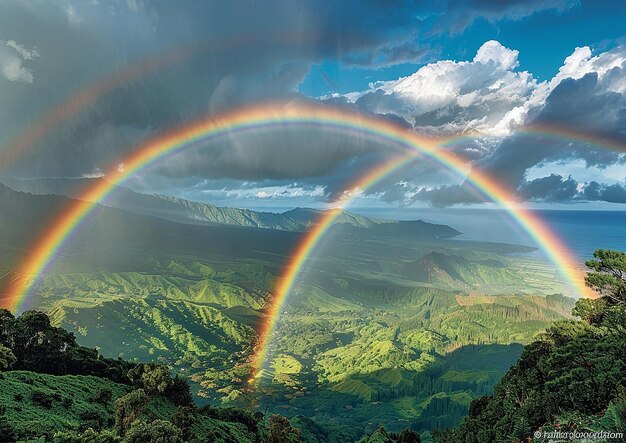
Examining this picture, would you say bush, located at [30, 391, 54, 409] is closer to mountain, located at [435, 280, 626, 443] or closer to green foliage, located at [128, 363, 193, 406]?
green foliage, located at [128, 363, 193, 406]

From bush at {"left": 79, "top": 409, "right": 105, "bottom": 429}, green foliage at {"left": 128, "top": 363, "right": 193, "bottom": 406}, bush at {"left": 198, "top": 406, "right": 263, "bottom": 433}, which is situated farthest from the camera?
bush at {"left": 198, "top": 406, "right": 263, "bottom": 433}

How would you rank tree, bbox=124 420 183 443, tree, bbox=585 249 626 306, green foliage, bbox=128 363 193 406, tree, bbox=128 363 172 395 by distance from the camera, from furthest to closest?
tree, bbox=585 249 626 306
green foliage, bbox=128 363 193 406
tree, bbox=128 363 172 395
tree, bbox=124 420 183 443

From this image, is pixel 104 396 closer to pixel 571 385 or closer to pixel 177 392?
pixel 177 392

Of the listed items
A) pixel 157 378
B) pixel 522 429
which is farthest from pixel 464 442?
pixel 157 378

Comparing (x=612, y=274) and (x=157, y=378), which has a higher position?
(x=612, y=274)

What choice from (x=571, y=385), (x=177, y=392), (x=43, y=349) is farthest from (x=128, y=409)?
(x=571, y=385)

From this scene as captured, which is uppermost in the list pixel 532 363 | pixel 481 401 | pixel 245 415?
pixel 532 363

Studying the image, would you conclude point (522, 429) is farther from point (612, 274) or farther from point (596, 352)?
point (612, 274)

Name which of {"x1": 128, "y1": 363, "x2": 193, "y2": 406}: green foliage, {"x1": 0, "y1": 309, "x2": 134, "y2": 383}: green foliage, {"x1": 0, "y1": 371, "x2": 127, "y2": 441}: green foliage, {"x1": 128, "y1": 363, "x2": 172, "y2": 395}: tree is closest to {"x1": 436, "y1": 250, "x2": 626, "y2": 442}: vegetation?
{"x1": 128, "y1": 363, "x2": 193, "y2": 406}: green foliage
